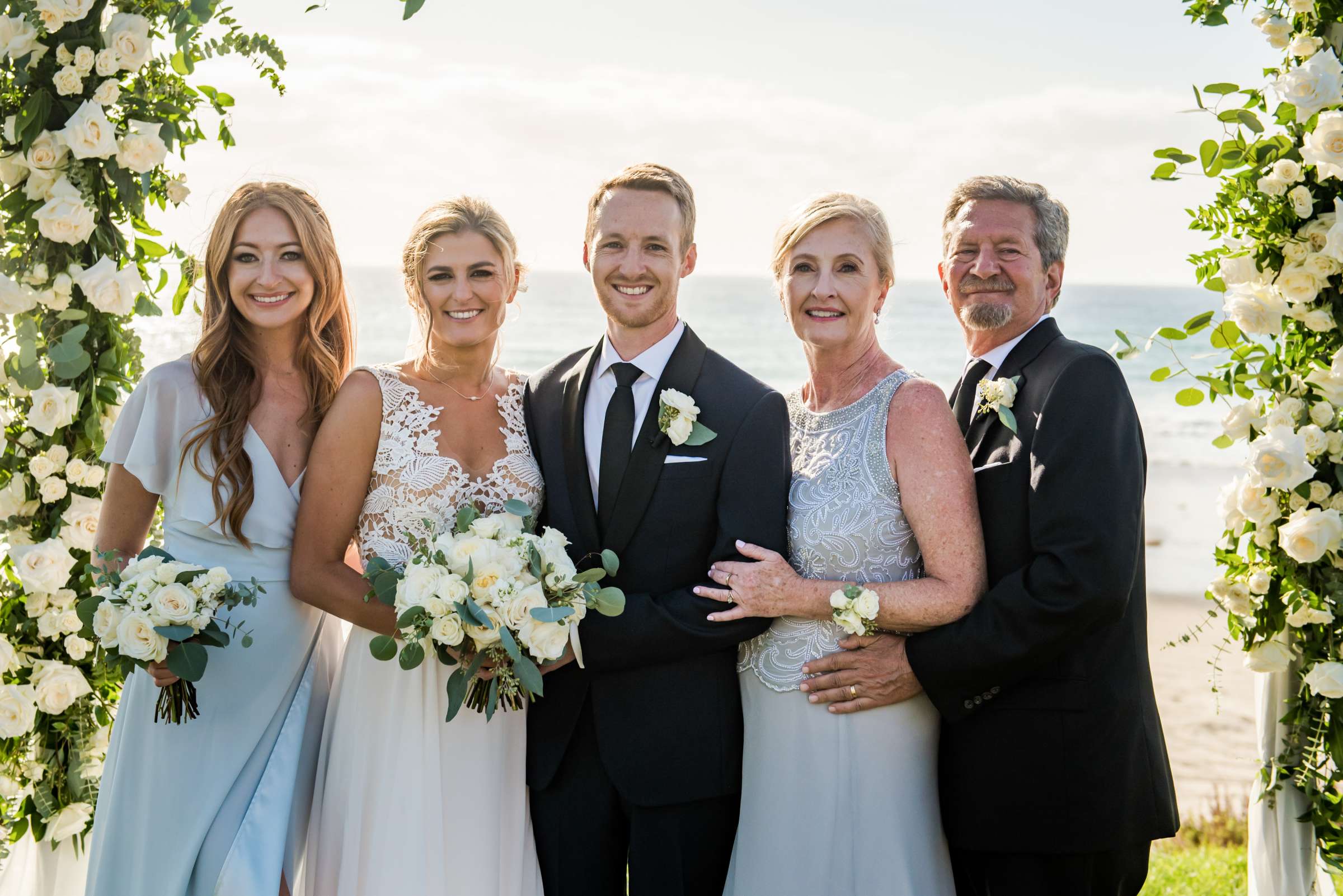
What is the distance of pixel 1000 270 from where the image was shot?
162 inches

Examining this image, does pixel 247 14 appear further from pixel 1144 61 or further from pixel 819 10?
pixel 1144 61

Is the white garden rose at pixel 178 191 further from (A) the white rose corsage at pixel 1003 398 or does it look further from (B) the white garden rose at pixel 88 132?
(A) the white rose corsage at pixel 1003 398

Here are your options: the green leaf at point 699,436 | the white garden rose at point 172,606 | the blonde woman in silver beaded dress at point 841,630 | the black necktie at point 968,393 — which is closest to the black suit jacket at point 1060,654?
the blonde woman in silver beaded dress at point 841,630

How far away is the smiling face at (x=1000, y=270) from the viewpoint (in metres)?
4.10

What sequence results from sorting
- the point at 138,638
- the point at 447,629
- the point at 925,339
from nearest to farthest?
the point at 447,629 → the point at 138,638 → the point at 925,339

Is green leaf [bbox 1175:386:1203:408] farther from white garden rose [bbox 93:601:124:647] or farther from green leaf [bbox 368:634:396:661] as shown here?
white garden rose [bbox 93:601:124:647]

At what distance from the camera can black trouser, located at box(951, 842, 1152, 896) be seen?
3631 mm

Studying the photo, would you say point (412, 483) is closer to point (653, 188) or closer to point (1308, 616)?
point (653, 188)

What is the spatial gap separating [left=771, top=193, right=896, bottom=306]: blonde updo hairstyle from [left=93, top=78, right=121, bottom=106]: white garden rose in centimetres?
243

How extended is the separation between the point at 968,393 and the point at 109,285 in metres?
3.15

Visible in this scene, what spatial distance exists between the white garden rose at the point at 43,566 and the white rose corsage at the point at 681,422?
221 centimetres

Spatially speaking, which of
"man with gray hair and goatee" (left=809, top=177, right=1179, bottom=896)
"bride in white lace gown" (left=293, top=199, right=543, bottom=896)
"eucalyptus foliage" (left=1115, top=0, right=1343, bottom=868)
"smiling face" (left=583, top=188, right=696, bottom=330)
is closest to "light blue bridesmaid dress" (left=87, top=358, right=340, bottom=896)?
"bride in white lace gown" (left=293, top=199, right=543, bottom=896)

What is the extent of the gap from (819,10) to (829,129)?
349 inches

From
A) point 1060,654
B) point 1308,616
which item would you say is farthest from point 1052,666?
point 1308,616
